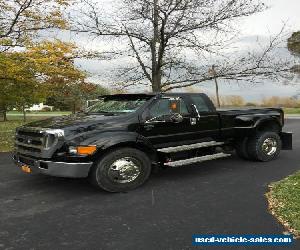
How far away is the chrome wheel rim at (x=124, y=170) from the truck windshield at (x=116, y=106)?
1024 millimetres

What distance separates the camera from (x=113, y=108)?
745 centimetres

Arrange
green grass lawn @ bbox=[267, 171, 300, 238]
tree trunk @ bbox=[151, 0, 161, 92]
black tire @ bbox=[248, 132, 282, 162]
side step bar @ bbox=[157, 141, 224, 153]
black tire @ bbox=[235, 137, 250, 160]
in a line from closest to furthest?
green grass lawn @ bbox=[267, 171, 300, 238], side step bar @ bbox=[157, 141, 224, 153], black tire @ bbox=[248, 132, 282, 162], black tire @ bbox=[235, 137, 250, 160], tree trunk @ bbox=[151, 0, 161, 92]

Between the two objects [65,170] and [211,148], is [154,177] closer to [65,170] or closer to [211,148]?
[211,148]

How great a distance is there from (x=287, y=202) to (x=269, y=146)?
394 cm

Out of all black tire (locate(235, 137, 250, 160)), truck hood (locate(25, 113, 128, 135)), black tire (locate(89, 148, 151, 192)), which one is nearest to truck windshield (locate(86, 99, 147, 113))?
truck hood (locate(25, 113, 128, 135))

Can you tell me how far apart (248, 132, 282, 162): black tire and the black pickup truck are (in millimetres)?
24

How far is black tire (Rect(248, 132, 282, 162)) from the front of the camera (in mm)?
8969

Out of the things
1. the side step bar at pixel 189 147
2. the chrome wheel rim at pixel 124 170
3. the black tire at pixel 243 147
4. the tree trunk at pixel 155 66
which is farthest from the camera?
the tree trunk at pixel 155 66

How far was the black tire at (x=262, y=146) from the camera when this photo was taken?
8969 mm

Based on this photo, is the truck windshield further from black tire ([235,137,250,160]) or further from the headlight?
black tire ([235,137,250,160])

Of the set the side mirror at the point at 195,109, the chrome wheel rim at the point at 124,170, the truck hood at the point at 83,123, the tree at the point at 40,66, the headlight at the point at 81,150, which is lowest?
the chrome wheel rim at the point at 124,170

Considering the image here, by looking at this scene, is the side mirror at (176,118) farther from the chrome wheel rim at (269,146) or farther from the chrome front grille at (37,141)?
the chrome wheel rim at (269,146)

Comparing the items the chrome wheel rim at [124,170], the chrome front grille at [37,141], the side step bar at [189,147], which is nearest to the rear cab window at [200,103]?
the side step bar at [189,147]

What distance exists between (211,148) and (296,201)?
2699 mm
